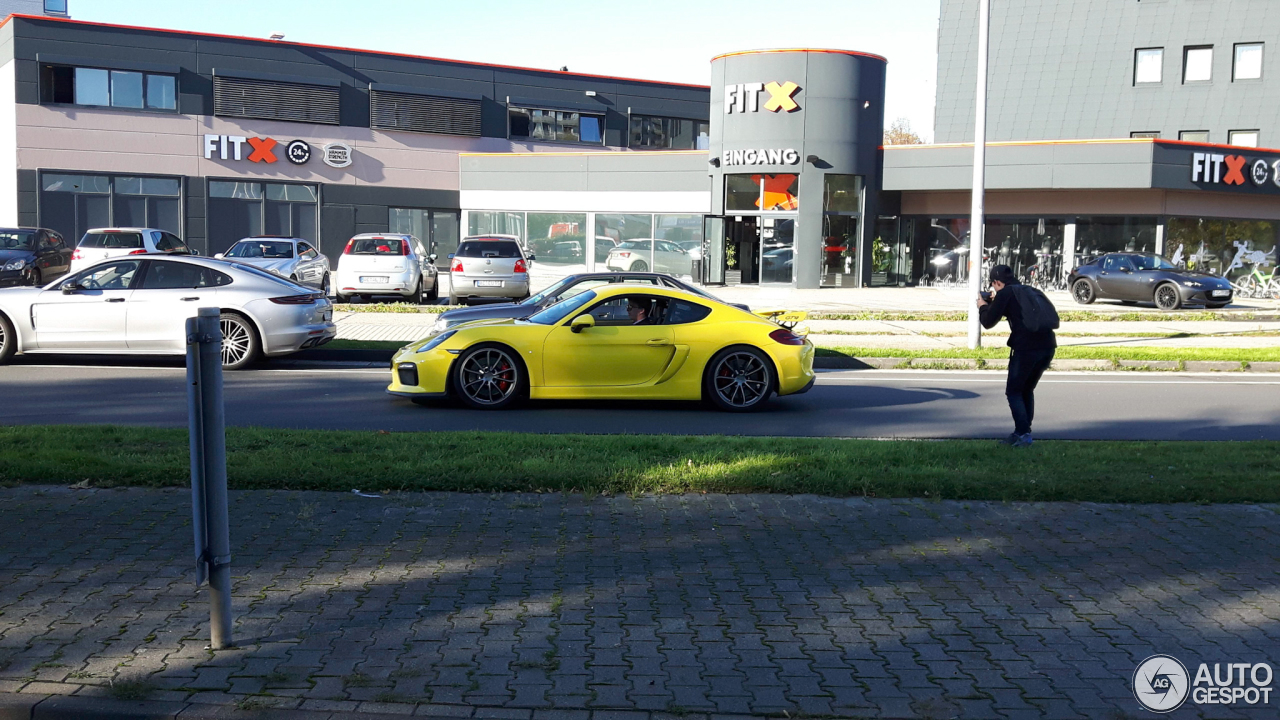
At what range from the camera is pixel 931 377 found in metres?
14.9

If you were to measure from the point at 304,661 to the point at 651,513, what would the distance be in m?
2.60

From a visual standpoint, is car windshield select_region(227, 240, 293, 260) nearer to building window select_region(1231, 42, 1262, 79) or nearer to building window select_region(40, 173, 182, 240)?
building window select_region(40, 173, 182, 240)

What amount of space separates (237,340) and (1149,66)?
36606 millimetres

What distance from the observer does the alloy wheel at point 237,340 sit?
13.9m

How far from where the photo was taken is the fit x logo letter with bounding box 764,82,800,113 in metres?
33.9

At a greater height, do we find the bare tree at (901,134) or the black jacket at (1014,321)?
the bare tree at (901,134)

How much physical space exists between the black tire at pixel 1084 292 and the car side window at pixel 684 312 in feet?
68.9

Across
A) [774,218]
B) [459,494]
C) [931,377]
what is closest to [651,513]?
[459,494]

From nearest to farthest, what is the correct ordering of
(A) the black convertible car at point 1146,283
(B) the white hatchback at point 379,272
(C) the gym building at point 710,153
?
(B) the white hatchback at point 379,272 < (A) the black convertible car at point 1146,283 < (C) the gym building at point 710,153

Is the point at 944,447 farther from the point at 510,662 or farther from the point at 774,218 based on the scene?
the point at 774,218

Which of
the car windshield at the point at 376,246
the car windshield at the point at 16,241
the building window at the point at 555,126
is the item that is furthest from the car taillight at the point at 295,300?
the building window at the point at 555,126

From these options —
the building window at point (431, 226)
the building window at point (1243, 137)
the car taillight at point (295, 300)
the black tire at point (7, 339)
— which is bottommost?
the black tire at point (7, 339)

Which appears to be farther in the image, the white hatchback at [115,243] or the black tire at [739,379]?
the white hatchback at [115,243]

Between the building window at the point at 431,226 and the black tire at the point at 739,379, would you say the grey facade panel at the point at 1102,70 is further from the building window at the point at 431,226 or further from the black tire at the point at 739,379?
the black tire at the point at 739,379
